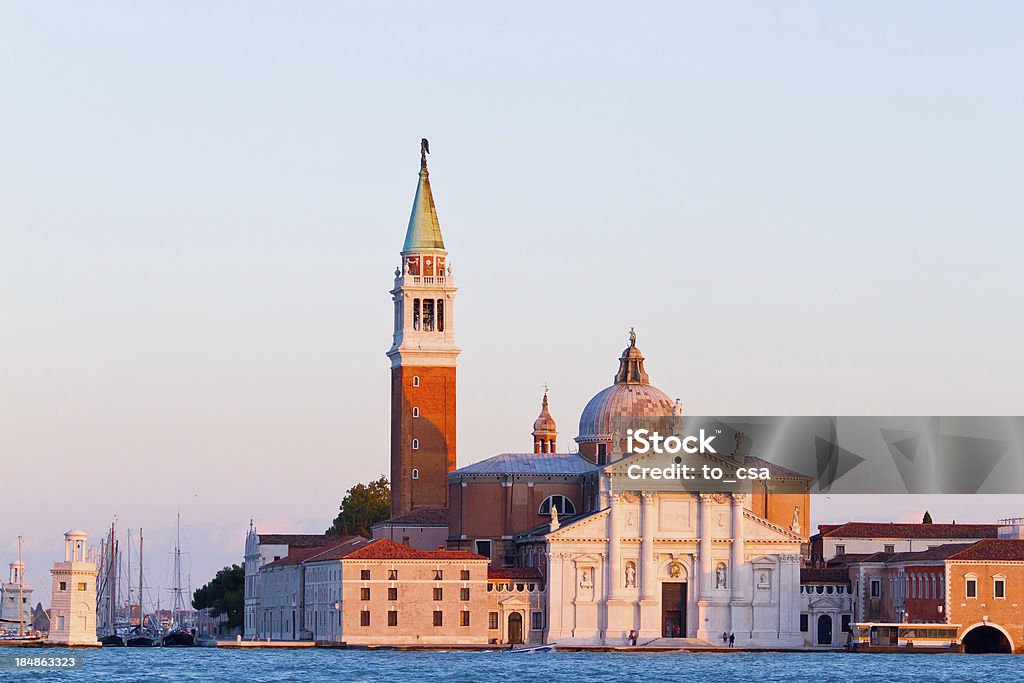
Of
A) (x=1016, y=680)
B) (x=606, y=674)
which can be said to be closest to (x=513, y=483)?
(x=606, y=674)

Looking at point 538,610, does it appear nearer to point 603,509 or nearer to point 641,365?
point 603,509

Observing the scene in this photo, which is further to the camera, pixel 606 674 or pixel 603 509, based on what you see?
pixel 603 509

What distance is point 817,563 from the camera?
98000 mm

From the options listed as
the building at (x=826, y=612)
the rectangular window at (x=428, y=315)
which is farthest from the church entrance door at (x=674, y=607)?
the rectangular window at (x=428, y=315)

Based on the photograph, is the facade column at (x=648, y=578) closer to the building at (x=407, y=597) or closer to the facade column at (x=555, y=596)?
the facade column at (x=555, y=596)

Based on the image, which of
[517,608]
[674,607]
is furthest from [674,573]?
[517,608]

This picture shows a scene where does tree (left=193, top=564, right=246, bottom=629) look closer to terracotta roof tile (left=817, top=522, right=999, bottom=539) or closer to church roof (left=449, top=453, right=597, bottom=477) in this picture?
church roof (left=449, top=453, right=597, bottom=477)

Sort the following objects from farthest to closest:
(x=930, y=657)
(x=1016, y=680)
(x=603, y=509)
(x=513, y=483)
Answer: (x=513, y=483) → (x=603, y=509) → (x=930, y=657) → (x=1016, y=680)

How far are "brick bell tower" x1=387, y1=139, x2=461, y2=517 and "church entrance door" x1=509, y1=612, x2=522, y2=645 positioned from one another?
10757 mm

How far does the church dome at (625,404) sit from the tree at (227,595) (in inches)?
872

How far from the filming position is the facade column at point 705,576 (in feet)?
305

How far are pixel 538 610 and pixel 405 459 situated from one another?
12.3m

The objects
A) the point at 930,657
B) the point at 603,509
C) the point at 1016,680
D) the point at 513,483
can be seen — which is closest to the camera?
the point at 1016,680

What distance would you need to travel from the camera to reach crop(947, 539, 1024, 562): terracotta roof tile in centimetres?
8800
